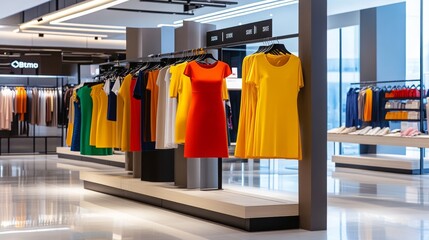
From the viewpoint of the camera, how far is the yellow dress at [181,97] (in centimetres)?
832

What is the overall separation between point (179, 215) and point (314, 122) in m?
2.16

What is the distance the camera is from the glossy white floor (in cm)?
715

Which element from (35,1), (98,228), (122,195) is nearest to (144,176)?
(122,195)

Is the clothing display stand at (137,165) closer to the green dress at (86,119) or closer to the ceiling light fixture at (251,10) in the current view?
the green dress at (86,119)

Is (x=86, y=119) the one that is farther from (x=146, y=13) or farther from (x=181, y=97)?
(x=146, y=13)

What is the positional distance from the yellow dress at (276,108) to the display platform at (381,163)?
799cm

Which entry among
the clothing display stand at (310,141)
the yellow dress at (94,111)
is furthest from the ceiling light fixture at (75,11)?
the clothing display stand at (310,141)

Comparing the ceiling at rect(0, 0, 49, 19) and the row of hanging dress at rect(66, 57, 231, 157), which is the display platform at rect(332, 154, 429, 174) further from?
the ceiling at rect(0, 0, 49, 19)

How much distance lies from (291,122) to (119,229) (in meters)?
2.06

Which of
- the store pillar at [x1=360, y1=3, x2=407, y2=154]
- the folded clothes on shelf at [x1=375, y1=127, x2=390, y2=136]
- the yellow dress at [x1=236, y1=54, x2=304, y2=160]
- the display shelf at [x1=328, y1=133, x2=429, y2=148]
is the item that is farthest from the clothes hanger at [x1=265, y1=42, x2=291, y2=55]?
the store pillar at [x1=360, y1=3, x2=407, y2=154]

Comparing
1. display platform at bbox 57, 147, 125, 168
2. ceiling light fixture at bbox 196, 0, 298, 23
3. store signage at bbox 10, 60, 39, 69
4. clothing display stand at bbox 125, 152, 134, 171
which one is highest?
ceiling light fixture at bbox 196, 0, 298, 23

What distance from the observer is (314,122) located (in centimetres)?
731

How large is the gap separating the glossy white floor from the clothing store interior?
0.03m

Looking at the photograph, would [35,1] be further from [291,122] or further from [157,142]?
[291,122]
